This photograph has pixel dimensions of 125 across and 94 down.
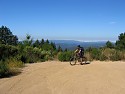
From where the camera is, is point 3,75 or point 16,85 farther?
point 3,75

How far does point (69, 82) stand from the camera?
1382cm

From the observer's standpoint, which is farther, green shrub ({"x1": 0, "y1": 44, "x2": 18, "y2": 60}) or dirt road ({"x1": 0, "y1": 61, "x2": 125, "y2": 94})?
green shrub ({"x1": 0, "y1": 44, "x2": 18, "y2": 60})

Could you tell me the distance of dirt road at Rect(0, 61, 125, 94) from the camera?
12.3 m

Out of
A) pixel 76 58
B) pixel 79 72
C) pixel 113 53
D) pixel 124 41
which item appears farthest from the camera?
pixel 124 41

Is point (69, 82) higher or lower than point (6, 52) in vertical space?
lower

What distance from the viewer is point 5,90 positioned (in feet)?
40.7

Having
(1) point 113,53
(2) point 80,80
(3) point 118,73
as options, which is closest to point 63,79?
(2) point 80,80

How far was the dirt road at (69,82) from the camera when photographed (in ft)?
40.2

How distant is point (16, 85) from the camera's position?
13.4m

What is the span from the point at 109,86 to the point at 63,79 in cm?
262

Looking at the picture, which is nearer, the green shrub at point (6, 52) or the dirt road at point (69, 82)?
the dirt road at point (69, 82)

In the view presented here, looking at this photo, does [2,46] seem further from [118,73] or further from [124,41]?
[124,41]

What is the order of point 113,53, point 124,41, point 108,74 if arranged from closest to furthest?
point 108,74 < point 113,53 < point 124,41

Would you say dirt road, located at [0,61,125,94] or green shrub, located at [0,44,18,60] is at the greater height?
green shrub, located at [0,44,18,60]
